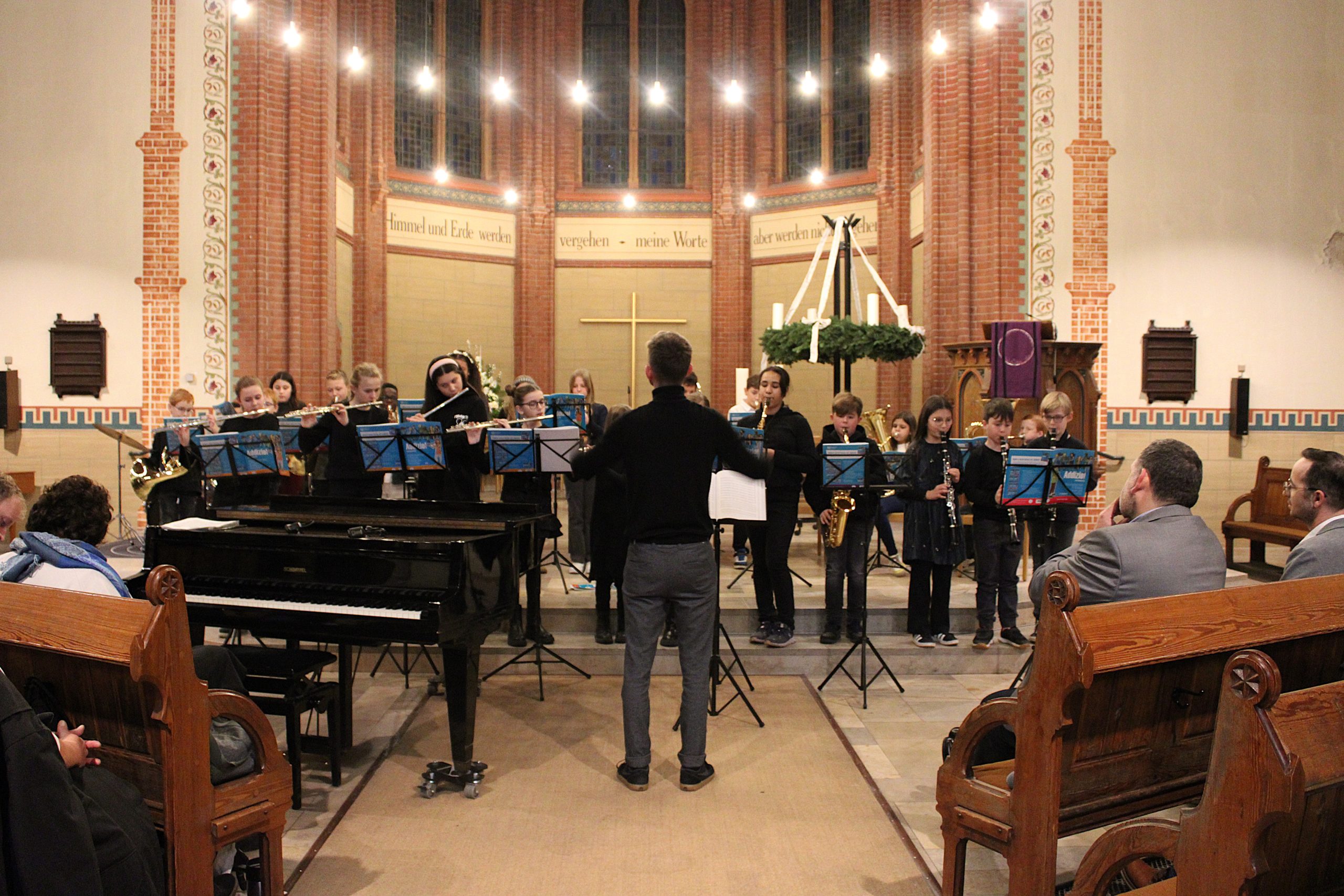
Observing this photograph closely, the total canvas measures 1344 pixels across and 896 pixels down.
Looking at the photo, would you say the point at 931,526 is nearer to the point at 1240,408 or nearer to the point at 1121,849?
the point at 1121,849

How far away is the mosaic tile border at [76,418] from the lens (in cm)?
1043

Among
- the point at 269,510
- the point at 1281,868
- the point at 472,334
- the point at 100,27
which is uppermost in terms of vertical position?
the point at 100,27

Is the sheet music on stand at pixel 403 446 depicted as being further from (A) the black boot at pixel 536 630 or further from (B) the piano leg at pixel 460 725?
(B) the piano leg at pixel 460 725

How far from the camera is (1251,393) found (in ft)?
35.9

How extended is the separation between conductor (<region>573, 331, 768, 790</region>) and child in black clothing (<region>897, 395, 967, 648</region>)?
7.02 ft

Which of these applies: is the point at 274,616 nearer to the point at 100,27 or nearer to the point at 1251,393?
the point at 100,27

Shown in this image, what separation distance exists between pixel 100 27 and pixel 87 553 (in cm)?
930

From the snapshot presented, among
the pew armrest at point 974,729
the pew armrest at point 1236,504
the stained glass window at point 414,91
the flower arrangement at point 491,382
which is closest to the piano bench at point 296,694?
the pew armrest at point 974,729

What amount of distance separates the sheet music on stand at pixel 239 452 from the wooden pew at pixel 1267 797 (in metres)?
6.17

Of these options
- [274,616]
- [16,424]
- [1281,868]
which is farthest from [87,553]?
[16,424]

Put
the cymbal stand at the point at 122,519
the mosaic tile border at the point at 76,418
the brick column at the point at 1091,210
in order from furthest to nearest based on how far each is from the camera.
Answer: the brick column at the point at 1091,210 → the mosaic tile border at the point at 76,418 → the cymbal stand at the point at 122,519

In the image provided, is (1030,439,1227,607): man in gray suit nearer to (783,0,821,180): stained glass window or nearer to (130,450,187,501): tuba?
(130,450,187,501): tuba

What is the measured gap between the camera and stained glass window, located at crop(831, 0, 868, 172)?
1568 cm

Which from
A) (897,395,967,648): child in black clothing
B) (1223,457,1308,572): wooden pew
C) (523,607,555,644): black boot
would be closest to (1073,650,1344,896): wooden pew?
(897,395,967,648): child in black clothing
